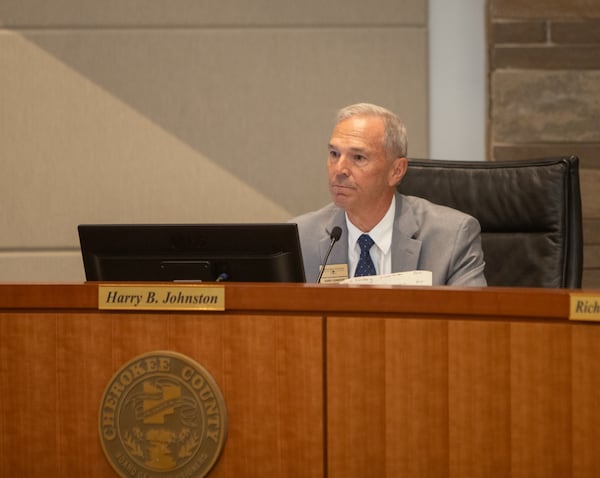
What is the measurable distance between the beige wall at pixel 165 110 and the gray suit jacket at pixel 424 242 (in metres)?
0.62

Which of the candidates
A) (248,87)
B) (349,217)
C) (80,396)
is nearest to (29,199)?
(248,87)

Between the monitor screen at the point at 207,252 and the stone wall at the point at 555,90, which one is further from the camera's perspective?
the stone wall at the point at 555,90

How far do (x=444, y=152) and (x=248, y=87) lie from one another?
73cm

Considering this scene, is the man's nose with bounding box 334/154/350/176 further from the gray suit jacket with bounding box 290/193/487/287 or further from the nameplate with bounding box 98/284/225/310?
the nameplate with bounding box 98/284/225/310

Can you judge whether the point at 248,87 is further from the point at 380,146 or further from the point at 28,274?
the point at 28,274

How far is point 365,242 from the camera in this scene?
228 cm

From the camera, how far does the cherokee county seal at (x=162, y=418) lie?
1.08 metres

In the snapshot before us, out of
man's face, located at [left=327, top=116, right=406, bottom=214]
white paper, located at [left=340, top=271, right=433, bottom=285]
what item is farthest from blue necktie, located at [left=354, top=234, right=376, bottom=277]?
white paper, located at [left=340, top=271, right=433, bottom=285]

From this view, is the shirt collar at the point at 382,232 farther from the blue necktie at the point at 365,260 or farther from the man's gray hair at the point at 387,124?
the man's gray hair at the point at 387,124

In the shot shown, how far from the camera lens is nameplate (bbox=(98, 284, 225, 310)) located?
43.4 inches

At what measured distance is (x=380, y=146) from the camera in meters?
2.31

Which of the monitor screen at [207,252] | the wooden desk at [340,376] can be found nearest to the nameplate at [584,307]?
the wooden desk at [340,376]

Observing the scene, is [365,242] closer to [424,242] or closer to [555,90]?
[424,242]

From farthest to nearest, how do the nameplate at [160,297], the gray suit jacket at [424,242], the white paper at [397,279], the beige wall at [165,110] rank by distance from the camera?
the beige wall at [165,110] → the gray suit jacket at [424,242] → the white paper at [397,279] → the nameplate at [160,297]
